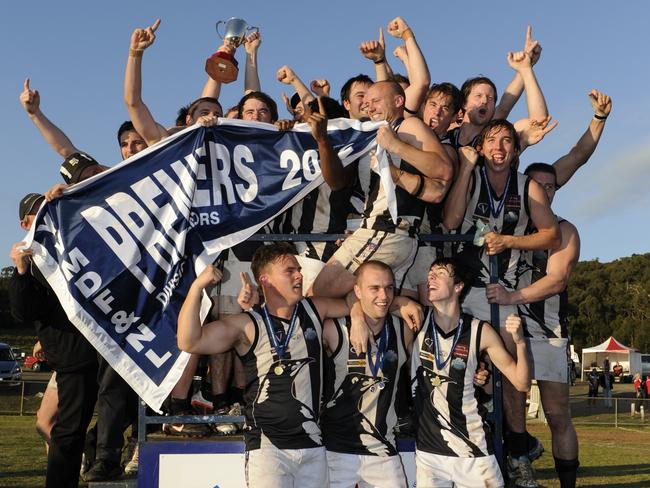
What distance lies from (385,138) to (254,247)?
145 cm

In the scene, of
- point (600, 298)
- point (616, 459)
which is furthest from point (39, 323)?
point (600, 298)

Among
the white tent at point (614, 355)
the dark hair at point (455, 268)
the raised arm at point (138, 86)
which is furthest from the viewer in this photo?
the white tent at point (614, 355)

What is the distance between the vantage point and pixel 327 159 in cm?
533

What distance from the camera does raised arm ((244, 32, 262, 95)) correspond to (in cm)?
834

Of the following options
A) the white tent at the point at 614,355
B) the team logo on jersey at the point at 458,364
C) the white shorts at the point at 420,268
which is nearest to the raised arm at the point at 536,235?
the white shorts at the point at 420,268

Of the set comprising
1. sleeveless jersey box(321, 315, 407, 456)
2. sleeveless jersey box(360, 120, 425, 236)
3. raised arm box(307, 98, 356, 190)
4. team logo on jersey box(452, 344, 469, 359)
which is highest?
raised arm box(307, 98, 356, 190)

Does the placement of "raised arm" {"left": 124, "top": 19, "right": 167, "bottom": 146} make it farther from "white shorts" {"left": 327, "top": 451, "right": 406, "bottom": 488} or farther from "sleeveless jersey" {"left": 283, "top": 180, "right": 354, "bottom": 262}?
"white shorts" {"left": 327, "top": 451, "right": 406, "bottom": 488}

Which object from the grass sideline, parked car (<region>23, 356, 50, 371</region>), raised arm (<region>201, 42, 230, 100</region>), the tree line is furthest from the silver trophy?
the tree line

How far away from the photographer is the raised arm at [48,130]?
689 cm

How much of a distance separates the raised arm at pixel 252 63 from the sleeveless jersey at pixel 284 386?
3.98 m

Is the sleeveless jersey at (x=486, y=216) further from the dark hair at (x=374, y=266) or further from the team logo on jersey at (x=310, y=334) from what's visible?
the team logo on jersey at (x=310, y=334)

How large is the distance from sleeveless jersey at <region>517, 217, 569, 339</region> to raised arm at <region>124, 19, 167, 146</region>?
3476 mm

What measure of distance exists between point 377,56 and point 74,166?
327cm

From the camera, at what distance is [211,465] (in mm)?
5215
